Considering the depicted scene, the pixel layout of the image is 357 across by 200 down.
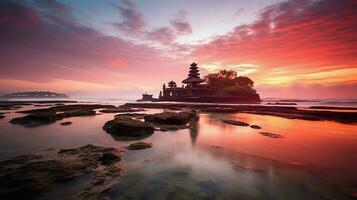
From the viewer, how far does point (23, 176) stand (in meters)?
3.91

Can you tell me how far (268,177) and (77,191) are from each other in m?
4.99

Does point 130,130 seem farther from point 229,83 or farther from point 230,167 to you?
point 229,83

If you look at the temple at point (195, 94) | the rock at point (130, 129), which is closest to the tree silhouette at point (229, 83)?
the temple at point (195, 94)

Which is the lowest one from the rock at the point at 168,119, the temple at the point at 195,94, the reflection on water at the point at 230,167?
the reflection on water at the point at 230,167

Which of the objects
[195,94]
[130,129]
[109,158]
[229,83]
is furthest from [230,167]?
[229,83]

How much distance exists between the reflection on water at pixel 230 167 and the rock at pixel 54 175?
0.38 metres

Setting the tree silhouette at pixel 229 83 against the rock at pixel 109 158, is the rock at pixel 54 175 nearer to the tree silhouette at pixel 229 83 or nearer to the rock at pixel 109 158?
the rock at pixel 109 158

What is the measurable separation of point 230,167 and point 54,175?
5079 millimetres

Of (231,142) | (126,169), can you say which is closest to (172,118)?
(231,142)

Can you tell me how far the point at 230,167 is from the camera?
5.68 m

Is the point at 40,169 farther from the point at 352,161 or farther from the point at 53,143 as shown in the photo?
the point at 352,161

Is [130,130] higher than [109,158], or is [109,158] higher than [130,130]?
[130,130]

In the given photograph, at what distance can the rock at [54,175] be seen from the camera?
3568 millimetres

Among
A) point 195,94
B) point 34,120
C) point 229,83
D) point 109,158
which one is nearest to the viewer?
point 109,158
